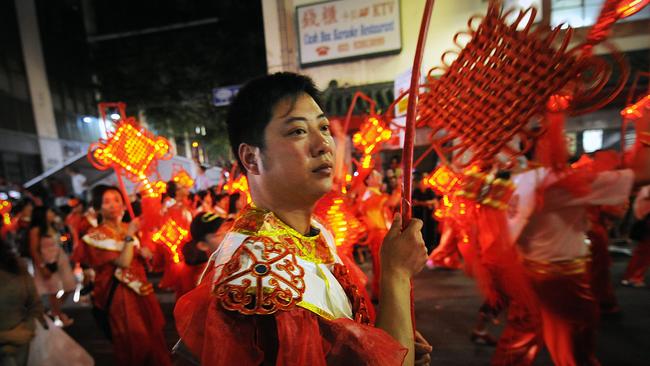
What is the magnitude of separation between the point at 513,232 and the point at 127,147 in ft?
12.2

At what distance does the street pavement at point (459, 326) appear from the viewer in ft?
11.2

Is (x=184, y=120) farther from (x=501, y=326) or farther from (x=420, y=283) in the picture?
(x=501, y=326)

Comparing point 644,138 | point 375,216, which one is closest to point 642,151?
point 644,138

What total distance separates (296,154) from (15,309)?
248 centimetres

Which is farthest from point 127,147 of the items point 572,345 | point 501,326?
point 501,326

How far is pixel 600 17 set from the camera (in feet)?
4.50

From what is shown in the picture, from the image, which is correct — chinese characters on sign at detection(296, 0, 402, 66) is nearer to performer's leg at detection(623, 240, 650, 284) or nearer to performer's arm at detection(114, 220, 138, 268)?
performer's leg at detection(623, 240, 650, 284)

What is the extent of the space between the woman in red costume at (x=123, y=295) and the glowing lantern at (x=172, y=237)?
54 centimetres

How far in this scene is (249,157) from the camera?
1.21 metres

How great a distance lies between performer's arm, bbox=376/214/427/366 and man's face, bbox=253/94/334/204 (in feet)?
0.94

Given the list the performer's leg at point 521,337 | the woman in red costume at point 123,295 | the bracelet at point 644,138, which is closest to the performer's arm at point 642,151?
the bracelet at point 644,138

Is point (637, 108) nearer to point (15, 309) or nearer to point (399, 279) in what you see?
point (399, 279)

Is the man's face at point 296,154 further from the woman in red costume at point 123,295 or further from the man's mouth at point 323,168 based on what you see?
the woman in red costume at point 123,295

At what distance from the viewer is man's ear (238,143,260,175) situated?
119 cm
